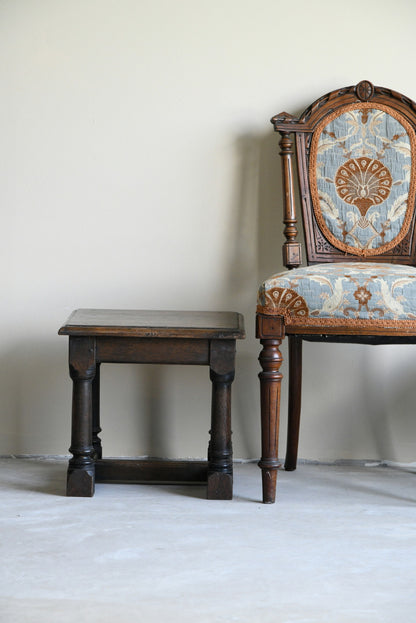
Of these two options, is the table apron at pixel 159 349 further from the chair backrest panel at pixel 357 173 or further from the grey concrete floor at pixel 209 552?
the chair backrest panel at pixel 357 173

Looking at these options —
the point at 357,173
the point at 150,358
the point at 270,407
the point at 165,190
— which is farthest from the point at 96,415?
the point at 357,173

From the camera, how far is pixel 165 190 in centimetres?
231

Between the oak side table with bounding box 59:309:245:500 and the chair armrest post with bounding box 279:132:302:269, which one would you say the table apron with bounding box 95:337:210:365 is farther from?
the chair armrest post with bounding box 279:132:302:269

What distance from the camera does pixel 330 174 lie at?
216 centimetres

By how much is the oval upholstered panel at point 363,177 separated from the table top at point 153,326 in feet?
1.39

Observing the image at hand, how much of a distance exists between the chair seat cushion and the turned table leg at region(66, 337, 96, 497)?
1.56ft

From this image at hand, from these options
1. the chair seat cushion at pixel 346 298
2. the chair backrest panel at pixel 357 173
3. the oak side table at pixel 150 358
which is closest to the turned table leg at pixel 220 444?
the oak side table at pixel 150 358

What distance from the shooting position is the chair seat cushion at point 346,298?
68.9 inches

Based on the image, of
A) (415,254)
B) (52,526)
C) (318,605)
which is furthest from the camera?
(415,254)

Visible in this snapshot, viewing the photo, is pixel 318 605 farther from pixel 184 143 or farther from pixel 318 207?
pixel 184 143

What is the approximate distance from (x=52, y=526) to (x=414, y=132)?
147cm

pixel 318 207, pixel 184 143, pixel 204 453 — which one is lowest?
pixel 204 453

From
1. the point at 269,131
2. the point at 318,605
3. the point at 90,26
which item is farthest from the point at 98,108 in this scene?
the point at 318,605

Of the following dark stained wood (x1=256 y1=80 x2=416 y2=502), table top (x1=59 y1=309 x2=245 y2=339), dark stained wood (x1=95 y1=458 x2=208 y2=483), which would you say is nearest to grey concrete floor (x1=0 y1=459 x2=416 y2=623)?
dark stained wood (x1=95 y1=458 x2=208 y2=483)
